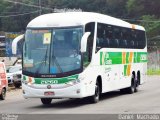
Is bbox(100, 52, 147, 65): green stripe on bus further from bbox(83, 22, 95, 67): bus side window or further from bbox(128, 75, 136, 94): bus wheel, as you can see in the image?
bbox(83, 22, 95, 67): bus side window

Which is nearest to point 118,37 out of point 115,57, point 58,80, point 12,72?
point 115,57

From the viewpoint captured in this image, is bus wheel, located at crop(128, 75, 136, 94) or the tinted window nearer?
the tinted window

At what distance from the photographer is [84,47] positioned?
20.3m

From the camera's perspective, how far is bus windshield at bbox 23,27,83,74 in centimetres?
2080

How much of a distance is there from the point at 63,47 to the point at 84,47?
973mm

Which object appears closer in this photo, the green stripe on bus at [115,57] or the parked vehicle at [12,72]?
the green stripe on bus at [115,57]

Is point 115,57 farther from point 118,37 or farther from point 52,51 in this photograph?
point 52,51

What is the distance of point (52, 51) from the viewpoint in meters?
20.9

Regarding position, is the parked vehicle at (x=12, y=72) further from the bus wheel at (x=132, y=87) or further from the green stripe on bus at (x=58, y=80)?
the green stripe on bus at (x=58, y=80)

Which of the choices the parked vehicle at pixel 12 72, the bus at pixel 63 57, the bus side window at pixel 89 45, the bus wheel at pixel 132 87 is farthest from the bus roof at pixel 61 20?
the parked vehicle at pixel 12 72

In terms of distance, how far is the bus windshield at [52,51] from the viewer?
20.8 meters

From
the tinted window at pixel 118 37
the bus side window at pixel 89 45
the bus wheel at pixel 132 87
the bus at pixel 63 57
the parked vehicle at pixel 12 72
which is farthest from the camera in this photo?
the parked vehicle at pixel 12 72

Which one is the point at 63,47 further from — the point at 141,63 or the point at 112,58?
the point at 141,63

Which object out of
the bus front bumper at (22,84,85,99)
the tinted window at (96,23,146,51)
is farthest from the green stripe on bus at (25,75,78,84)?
the tinted window at (96,23,146,51)
